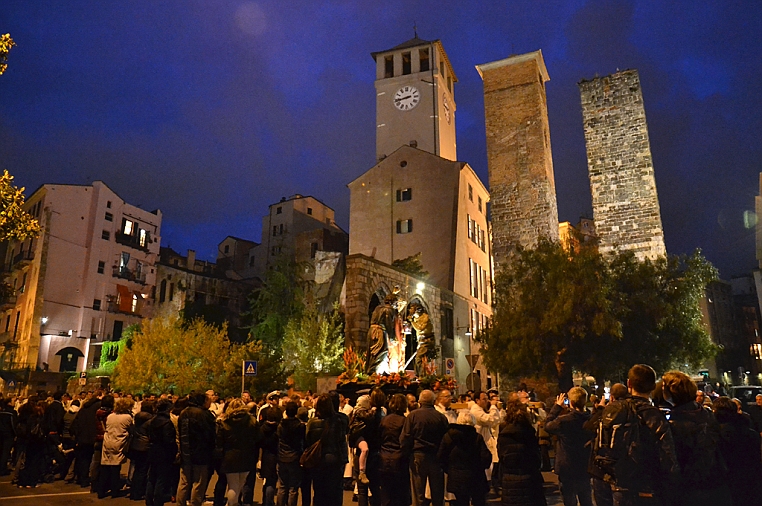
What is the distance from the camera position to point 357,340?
21.3 m

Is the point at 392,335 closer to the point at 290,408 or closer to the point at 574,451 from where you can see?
the point at 290,408

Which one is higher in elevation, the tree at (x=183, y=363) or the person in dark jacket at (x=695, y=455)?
the tree at (x=183, y=363)

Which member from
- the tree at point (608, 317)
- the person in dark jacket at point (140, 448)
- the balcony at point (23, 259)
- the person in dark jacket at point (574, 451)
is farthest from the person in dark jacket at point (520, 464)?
the balcony at point (23, 259)

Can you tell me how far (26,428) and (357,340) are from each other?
1283cm

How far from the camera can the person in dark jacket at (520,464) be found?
5.48m

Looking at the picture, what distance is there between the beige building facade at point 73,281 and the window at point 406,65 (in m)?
23.7

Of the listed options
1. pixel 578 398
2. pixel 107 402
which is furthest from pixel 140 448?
pixel 578 398

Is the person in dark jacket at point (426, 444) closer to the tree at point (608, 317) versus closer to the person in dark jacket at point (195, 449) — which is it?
the person in dark jacket at point (195, 449)

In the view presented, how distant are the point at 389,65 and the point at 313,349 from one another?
26.8 m

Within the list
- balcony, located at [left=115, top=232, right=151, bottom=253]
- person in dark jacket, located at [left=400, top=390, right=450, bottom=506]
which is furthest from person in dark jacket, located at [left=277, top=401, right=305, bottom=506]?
balcony, located at [left=115, top=232, right=151, bottom=253]

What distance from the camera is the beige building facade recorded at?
33938 mm

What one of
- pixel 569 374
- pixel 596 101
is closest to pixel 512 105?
pixel 596 101

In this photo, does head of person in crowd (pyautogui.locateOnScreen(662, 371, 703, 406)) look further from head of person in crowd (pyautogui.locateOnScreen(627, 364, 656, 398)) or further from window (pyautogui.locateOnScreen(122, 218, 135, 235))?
window (pyautogui.locateOnScreen(122, 218, 135, 235))

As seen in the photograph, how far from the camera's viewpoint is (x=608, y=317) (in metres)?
17.6
